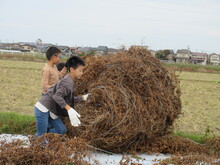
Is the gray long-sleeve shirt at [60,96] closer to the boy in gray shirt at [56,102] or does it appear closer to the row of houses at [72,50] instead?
the boy in gray shirt at [56,102]

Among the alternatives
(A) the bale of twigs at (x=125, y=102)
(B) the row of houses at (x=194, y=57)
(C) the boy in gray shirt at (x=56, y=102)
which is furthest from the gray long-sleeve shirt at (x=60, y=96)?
(B) the row of houses at (x=194, y=57)

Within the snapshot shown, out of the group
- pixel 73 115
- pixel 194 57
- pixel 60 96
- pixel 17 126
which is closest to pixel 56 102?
pixel 60 96

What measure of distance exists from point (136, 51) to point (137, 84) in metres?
0.91

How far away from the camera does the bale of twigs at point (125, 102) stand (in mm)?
4924

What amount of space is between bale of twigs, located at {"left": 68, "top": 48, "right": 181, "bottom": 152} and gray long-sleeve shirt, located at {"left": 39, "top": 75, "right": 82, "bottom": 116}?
0.50m

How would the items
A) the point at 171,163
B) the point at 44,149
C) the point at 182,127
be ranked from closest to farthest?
the point at 44,149 → the point at 171,163 → the point at 182,127

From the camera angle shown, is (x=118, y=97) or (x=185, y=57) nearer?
(x=118, y=97)

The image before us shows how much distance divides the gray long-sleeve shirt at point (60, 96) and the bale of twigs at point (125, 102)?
0.50 meters

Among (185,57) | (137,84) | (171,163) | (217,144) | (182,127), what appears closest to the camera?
(171,163)

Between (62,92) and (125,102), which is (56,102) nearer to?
(62,92)

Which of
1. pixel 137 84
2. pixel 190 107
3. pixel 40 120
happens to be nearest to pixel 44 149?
pixel 40 120

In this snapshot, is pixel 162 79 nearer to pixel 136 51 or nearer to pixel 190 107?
pixel 136 51

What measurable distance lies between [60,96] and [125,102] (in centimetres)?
116

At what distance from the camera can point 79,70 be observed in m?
4.83
